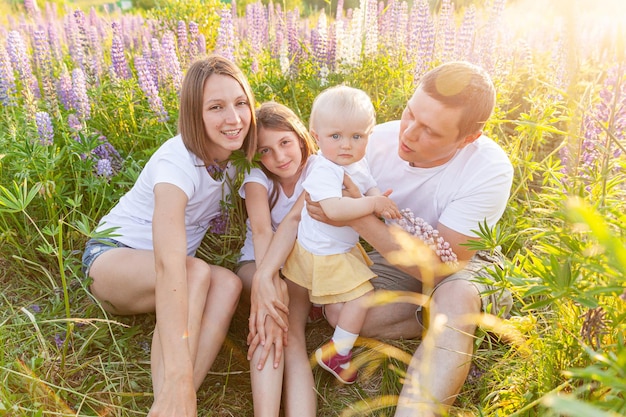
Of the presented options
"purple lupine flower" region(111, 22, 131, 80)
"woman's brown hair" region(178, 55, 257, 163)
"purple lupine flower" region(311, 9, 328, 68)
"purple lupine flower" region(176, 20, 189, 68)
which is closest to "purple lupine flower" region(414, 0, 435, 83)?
"purple lupine flower" region(311, 9, 328, 68)

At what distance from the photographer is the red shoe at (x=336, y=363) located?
6.72 feet

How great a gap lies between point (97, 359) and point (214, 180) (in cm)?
91

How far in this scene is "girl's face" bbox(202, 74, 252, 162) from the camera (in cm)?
213

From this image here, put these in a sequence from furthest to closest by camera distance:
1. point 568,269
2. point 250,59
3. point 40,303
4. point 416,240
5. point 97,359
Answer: point 250,59 < point 40,303 < point 97,359 < point 416,240 < point 568,269

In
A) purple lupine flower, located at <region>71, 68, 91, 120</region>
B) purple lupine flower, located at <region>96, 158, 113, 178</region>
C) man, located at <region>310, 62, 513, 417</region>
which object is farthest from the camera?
purple lupine flower, located at <region>71, 68, 91, 120</region>

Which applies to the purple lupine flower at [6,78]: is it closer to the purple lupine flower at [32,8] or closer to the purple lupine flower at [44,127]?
the purple lupine flower at [44,127]

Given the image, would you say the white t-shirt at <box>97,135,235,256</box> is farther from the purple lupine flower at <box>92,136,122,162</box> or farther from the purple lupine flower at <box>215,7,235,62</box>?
the purple lupine flower at <box>215,7,235,62</box>

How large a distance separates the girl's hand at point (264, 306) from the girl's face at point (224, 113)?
1.93 feet

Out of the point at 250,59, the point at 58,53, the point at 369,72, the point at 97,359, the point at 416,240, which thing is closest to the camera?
the point at 416,240

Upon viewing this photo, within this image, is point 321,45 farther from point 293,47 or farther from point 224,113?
point 224,113

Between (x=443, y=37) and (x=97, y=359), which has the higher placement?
(x=443, y=37)

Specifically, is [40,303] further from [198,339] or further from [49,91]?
[49,91]

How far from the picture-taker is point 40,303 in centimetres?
241

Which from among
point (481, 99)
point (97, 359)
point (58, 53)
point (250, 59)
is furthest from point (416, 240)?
point (58, 53)
